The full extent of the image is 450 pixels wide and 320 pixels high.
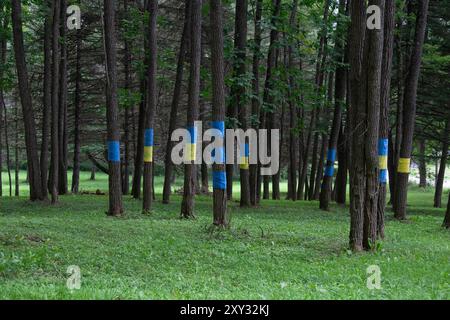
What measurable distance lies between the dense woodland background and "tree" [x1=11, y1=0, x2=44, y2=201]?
4 centimetres

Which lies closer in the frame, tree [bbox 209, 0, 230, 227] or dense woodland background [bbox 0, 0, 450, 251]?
dense woodland background [bbox 0, 0, 450, 251]

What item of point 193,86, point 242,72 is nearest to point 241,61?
point 242,72

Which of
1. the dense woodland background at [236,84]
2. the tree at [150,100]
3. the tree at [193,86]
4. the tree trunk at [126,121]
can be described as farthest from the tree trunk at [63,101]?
the tree at [193,86]

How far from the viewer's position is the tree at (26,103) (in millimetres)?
16391

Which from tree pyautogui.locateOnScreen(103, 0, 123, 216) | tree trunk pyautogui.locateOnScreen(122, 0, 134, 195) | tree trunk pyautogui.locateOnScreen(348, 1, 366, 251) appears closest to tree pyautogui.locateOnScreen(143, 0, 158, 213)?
tree pyautogui.locateOnScreen(103, 0, 123, 216)

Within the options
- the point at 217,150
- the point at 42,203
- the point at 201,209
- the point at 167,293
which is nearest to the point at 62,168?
the point at 42,203

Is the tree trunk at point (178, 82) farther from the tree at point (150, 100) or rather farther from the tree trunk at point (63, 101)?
the tree trunk at point (63, 101)

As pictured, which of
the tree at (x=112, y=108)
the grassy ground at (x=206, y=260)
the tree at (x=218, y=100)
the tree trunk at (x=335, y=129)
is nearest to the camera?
the grassy ground at (x=206, y=260)

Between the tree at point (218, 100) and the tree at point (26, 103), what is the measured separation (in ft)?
23.8

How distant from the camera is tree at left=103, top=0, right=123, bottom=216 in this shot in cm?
1375

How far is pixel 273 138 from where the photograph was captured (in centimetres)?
2636

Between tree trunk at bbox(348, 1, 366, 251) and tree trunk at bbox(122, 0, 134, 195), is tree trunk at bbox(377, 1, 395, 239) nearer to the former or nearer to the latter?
tree trunk at bbox(348, 1, 366, 251)

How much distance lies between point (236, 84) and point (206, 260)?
8387 millimetres

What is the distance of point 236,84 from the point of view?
53.4 feet
